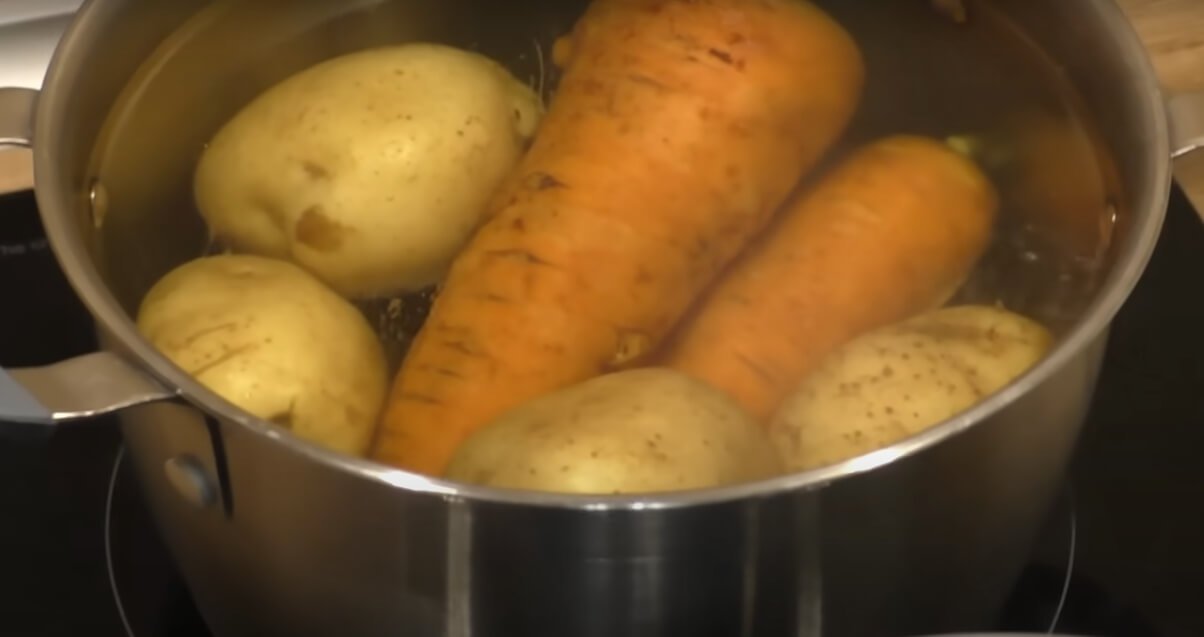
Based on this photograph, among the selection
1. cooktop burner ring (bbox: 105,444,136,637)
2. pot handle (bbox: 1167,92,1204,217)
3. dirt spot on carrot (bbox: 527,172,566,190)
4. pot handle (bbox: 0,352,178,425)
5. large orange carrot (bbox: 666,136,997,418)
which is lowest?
cooktop burner ring (bbox: 105,444,136,637)

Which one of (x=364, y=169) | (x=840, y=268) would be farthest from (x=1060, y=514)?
(x=364, y=169)

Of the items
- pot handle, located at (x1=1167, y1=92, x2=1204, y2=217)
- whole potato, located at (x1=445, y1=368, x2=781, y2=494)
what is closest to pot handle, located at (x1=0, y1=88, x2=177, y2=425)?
whole potato, located at (x1=445, y1=368, x2=781, y2=494)

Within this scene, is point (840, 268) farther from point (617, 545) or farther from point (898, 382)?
point (617, 545)

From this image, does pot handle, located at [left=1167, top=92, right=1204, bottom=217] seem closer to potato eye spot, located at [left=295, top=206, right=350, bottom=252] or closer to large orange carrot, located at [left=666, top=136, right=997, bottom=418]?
large orange carrot, located at [left=666, top=136, right=997, bottom=418]

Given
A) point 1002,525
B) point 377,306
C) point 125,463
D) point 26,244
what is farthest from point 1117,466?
point 26,244

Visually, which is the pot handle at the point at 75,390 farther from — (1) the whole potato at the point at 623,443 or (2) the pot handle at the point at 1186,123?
(2) the pot handle at the point at 1186,123

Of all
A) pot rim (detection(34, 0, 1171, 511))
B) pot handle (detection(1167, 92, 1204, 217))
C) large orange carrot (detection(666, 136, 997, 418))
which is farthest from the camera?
large orange carrot (detection(666, 136, 997, 418))
